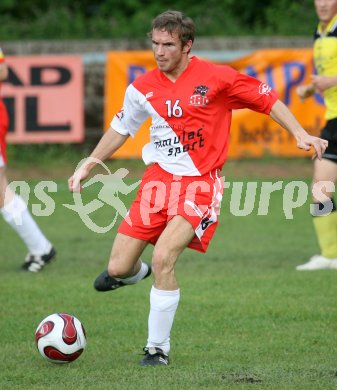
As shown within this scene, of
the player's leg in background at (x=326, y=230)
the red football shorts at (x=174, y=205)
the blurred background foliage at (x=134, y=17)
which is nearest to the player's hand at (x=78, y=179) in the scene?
the red football shorts at (x=174, y=205)

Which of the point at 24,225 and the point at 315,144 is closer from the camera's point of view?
the point at 315,144

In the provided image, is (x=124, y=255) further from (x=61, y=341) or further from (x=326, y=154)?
(x=326, y=154)

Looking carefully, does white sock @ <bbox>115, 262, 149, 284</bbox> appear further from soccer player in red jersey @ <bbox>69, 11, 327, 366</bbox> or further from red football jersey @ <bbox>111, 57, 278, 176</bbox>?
red football jersey @ <bbox>111, 57, 278, 176</bbox>

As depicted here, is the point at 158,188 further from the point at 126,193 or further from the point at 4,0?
the point at 4,0

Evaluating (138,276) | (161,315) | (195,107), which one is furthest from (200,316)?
(195,107)

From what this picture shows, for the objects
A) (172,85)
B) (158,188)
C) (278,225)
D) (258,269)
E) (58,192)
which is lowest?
(58,192)

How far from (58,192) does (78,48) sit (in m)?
3.52

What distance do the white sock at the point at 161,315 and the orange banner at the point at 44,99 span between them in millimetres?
9704

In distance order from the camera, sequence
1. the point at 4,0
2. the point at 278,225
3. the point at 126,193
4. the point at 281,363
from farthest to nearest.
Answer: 1. the point at 4,0
2. the point at 126,193
3. the point at 278,225
4. the point at 281,363

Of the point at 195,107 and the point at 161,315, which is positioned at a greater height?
the point at 195,107

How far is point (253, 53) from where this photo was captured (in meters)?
15.7

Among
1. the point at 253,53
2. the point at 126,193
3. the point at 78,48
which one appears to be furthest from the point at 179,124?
the point at 78,48

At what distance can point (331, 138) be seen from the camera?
9023 mm

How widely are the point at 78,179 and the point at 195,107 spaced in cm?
83
